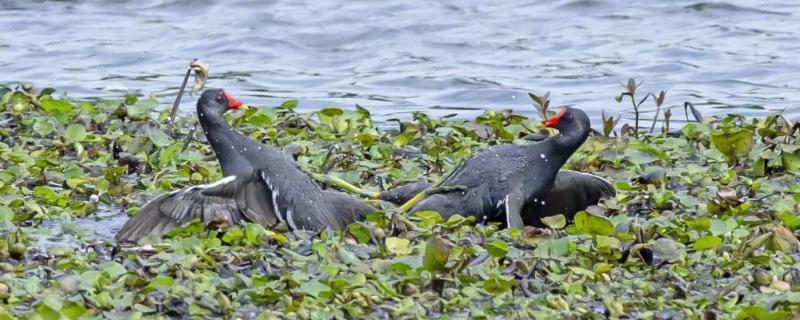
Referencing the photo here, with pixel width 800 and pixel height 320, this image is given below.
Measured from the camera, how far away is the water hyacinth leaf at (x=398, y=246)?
21.5 feet

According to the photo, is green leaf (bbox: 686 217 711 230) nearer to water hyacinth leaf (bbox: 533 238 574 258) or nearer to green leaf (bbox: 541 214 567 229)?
green leaf (bbox: 541 214 567 229)

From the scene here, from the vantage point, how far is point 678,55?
50.7 feet

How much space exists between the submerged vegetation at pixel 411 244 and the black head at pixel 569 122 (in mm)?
383

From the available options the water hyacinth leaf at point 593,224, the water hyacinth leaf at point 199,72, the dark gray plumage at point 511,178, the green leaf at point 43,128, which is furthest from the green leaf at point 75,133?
the water hyacinth leaf at point 593,224

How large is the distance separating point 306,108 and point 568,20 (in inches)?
210

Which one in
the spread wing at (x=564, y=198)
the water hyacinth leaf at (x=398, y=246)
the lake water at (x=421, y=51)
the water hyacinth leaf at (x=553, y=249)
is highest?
the water hyacinth leaf at (x=553, y=249)

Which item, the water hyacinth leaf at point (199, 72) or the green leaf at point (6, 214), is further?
the water hyacinth leaf at point (199, 72)

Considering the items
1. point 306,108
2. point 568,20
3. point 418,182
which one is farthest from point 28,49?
point 418,182

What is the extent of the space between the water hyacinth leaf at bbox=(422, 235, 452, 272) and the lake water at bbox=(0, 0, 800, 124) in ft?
21.6

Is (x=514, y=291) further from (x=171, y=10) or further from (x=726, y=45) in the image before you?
(x=171, y=10)

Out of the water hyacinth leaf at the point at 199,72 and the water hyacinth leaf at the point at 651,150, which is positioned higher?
the water hyacinth leaf at the point at 199,72

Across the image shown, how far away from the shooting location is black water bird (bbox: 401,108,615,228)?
25.5ft

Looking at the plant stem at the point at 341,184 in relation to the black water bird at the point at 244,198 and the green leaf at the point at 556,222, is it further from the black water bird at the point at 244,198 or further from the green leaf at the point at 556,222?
the green leaf at the point at 556,222

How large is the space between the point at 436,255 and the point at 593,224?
1.14 meters
